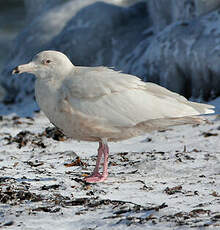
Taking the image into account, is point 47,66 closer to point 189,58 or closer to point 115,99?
point 115,99

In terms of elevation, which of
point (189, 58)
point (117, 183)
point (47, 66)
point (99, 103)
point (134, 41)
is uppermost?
point (134, 41)

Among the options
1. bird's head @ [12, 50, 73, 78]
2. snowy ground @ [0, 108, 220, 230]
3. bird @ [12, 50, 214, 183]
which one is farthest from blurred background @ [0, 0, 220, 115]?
bird's head @ [12, 50, 73, 78]

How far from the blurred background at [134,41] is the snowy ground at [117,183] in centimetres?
240

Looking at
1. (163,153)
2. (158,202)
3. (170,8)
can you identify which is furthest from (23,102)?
(158,202)

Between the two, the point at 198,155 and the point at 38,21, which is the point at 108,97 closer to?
the point at 198,155

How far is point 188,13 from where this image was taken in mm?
12078

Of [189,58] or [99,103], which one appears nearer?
[99,103]

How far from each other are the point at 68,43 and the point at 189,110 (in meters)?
8.07

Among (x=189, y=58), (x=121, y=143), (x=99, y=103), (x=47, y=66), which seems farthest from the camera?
(x=189, y=58)

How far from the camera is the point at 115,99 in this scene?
5633 millimetres

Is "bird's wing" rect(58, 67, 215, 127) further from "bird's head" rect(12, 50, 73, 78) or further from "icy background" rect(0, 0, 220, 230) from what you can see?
"icy background" rect(0, 0, 220, 230)

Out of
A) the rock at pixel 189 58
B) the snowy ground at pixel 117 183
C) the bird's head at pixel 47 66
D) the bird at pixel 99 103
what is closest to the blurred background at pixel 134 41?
the rock at pixel 189 58

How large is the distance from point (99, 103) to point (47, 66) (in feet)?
2.20

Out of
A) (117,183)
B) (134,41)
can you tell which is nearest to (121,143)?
(117,183)
